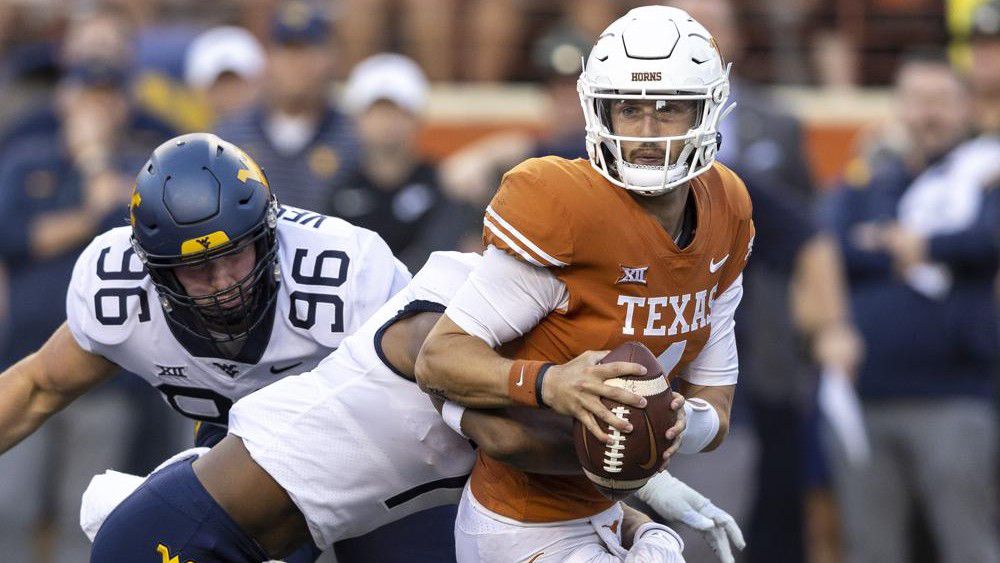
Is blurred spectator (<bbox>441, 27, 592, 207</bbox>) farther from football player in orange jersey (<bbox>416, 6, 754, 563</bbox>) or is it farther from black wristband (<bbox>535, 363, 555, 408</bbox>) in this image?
black wristband (<bbox>535, 363, 555, 408</bbox>)

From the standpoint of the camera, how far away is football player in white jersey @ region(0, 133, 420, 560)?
458cm

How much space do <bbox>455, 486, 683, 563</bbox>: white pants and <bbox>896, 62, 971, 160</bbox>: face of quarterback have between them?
410cm

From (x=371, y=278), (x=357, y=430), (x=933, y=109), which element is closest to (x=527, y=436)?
(x=357, y=430)

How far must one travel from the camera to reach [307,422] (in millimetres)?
4461

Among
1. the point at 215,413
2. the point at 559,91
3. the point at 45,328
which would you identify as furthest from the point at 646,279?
the point at 45,328

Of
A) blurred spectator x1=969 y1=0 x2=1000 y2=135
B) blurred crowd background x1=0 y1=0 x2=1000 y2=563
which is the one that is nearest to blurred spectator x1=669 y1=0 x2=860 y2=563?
blurred crowd background x1=0 y1=0 x2=1000 y2=563

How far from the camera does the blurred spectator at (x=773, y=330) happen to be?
6.70 m

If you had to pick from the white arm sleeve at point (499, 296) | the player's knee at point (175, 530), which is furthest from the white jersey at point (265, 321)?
the white arm sleeve at point (499, 296)

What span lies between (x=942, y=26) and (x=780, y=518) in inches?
153

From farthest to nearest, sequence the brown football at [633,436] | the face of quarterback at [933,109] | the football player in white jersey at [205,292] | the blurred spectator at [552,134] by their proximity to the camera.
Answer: the face of quarterback at [933,109]
the blurred spectator at [552,134]
the football player in white jersey at [205,292]
the brown football at [633,436]

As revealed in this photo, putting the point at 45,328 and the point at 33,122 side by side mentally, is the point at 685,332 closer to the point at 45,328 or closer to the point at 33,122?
the point at 45,328

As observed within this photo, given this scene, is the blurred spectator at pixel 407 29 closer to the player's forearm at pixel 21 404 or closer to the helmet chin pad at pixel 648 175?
the player's forearm at pixel 21 404

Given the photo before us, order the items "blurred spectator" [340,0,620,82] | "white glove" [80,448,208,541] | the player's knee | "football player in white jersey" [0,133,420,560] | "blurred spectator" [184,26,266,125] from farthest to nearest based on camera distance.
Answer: "blurred spectator" [340,0,620,82] < "blurred spectator" [184,26,266,125] < "white glove" [80,448,208,541] < "football player in white jersey" [0,133,420,560] < the player's knee

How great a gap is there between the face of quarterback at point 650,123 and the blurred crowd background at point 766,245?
2.73 m
